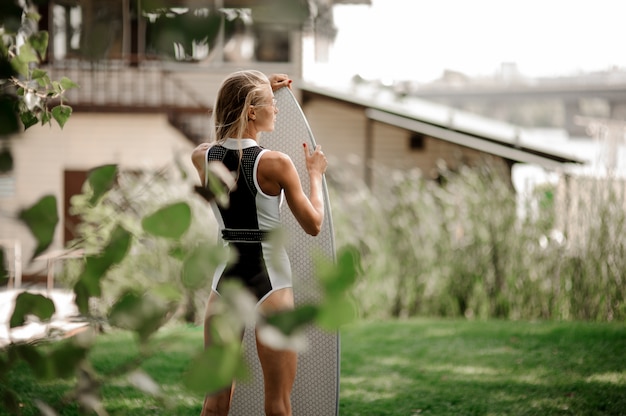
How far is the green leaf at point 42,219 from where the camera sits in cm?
88

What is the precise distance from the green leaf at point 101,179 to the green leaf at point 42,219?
8 centimetres

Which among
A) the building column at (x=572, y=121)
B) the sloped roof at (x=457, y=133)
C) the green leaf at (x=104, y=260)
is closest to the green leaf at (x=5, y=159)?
the green leaf at (x=104, y=260)

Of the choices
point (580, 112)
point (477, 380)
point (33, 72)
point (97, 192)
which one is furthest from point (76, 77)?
point (580, 112)

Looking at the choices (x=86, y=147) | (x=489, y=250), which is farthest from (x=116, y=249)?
(x=86, y=147)

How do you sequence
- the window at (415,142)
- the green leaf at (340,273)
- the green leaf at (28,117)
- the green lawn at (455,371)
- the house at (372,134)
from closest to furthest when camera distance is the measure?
the green leaf at (340,273) < the green leaf at (28,117) < the green lawn at (455,371) < the house at (372,134) < the window at (415,142)

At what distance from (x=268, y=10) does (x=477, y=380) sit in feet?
12.8

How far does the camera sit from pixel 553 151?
428 inches

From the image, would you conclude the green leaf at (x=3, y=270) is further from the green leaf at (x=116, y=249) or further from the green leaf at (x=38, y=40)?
the green leaf at (x=38, y=40)

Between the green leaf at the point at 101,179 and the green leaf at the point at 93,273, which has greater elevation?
the green leaf at the point at 101,179

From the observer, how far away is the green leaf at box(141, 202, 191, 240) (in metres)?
0.78

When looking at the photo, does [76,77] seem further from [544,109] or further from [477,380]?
[544,109]

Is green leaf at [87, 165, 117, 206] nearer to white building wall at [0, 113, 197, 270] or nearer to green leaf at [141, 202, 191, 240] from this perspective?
green leaf at [141, 202, 191, 240]

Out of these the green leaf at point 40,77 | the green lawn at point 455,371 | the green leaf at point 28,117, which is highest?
the green leaf at point 40,77

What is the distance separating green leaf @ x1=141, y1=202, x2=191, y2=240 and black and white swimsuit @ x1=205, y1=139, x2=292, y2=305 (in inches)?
58.6
